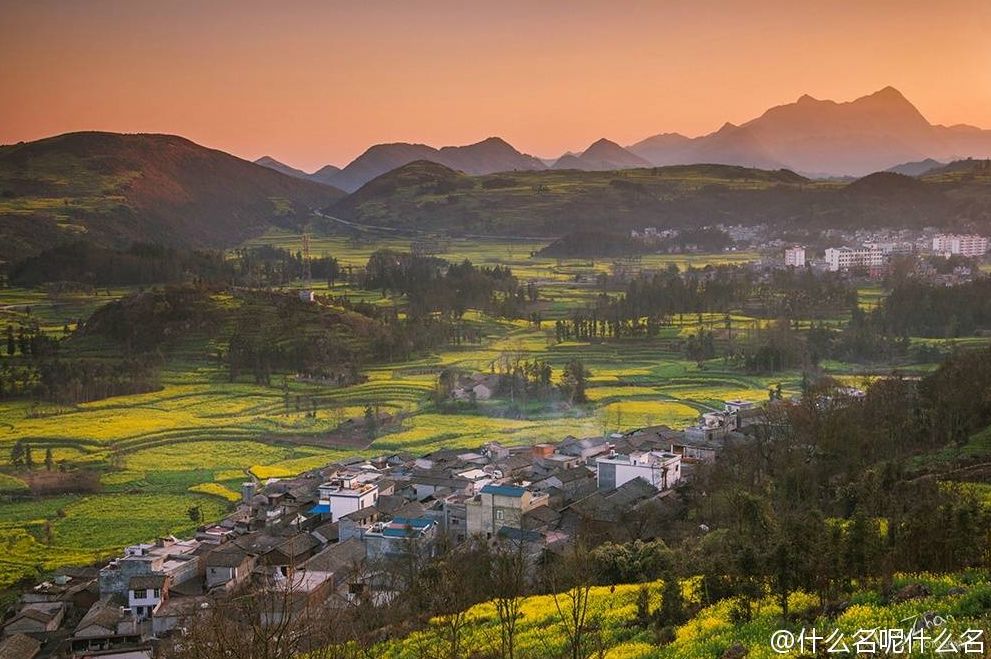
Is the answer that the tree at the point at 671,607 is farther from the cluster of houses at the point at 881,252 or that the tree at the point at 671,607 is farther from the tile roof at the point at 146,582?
the cluster of houses at the point at 881,252

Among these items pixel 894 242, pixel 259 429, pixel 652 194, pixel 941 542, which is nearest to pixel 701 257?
pixel 894 242

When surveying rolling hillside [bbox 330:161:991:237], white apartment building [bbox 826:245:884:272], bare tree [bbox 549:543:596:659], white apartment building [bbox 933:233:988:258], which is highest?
rolling hillside [bbox 330:161:991:237]

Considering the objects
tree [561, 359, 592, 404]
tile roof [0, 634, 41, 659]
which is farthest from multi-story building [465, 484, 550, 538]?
tree [561, 359, 592, 404]

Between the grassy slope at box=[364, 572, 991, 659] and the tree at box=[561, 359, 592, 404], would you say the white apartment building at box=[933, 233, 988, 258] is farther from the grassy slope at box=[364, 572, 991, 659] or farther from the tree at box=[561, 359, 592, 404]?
the grassy slope at box=[364, 572, 991, 659]

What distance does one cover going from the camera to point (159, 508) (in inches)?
955

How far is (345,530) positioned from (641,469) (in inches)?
274

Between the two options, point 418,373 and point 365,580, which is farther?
point 418,373

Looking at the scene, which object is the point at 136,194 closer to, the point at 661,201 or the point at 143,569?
the point at 661,201

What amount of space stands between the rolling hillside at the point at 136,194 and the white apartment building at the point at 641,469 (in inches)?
2378

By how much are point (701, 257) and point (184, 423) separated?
52174 mm

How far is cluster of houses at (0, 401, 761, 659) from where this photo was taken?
51.8ft

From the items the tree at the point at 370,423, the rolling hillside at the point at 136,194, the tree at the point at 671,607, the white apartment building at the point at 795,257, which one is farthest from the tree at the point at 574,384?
the rolling hillside at the point at 136,194

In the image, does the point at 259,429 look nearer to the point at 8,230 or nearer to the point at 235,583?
the point at 235,583

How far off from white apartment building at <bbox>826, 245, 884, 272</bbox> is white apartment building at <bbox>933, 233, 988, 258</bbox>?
546 cm
